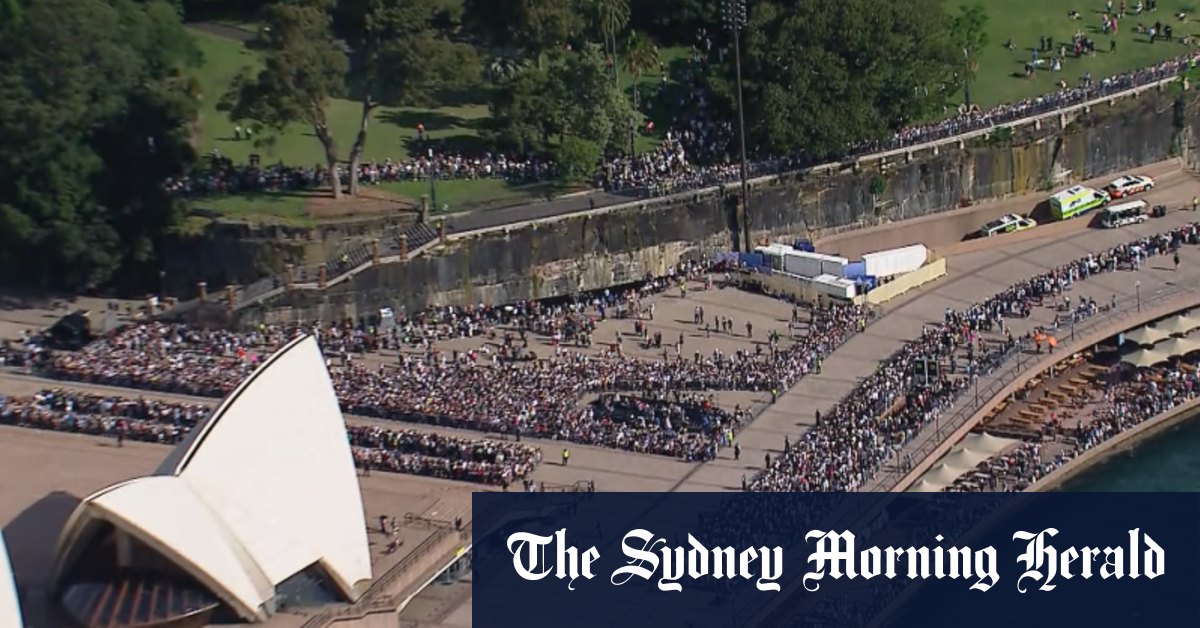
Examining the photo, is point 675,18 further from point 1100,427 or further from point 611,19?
point 1100,427

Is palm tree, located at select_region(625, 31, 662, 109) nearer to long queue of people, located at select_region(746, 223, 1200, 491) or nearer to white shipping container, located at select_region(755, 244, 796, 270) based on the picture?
white shipping container, located at select_region(755, 244, 796, 270)

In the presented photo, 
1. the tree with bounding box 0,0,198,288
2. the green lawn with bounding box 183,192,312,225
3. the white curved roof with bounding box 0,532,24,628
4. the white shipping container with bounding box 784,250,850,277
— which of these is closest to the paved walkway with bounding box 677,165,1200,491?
the white shipping container with bounding box 784,250,850,277

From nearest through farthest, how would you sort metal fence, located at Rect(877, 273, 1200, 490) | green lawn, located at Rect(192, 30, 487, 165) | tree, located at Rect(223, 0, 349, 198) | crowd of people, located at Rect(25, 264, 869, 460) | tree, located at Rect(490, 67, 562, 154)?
metal fence, located at Rect(877, 273, 1200, 490), crowd of people, located at Rect(25, 264, 869, 460), tree, located at Rect(223, 0, 349, 198), tree, located at Rect(490, 67, 562, 154), green lawn, located at Rect(192, 30, 487, 165)

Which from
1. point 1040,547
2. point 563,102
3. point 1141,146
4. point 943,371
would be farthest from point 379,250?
point 1141,146

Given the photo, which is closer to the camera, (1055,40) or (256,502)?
(256,502)

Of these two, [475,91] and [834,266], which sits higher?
[475,91]

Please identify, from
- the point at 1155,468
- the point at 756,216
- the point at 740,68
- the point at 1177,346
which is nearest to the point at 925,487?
the point at 1155,468
